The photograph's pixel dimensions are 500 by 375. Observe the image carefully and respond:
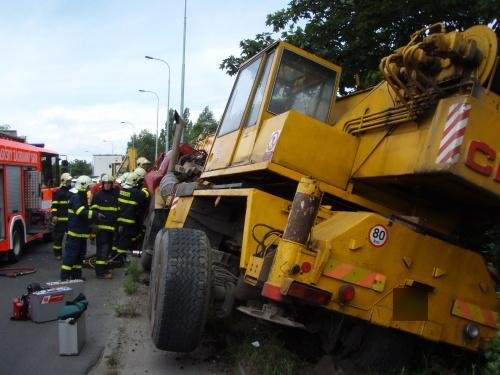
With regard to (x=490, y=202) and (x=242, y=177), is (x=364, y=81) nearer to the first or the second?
(x=242, y=177)

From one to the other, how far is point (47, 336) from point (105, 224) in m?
3.92

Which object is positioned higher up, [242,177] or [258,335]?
[242,177]

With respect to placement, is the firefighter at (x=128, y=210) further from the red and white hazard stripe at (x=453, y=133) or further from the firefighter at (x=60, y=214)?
the red and white hazard stripe at (x=453, y=133)

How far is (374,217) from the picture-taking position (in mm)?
3906

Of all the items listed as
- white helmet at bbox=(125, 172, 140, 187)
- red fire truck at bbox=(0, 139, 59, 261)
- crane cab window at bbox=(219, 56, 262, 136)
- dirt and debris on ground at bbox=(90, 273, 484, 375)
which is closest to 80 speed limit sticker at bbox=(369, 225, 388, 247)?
dirt and debris on ground at bbox=(90, 273, 484, 375)

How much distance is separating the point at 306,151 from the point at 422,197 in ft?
3.38

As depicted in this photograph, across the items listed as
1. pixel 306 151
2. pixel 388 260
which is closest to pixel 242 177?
pixel 306 151

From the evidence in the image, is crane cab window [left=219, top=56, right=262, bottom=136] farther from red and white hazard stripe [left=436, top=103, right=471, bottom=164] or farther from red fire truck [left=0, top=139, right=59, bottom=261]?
red fire truck [left=0, top=139, right=59, bottom=261]

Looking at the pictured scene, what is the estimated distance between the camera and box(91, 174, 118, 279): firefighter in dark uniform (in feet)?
Result: 31.7

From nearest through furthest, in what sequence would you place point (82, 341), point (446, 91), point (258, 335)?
point (446, 91), point (258, 335), point (82, 341)

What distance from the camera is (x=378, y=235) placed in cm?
391

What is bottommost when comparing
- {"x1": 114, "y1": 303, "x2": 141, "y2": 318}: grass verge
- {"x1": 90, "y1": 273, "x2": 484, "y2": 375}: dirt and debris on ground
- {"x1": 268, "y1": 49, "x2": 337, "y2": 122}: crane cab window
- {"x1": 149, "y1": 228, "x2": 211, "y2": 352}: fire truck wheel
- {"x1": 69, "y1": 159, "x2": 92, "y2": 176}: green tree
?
{"x1": 69, "y1": 159, "x2": 92, "y2": 176}: green tree

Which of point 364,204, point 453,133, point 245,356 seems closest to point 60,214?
point 245,356

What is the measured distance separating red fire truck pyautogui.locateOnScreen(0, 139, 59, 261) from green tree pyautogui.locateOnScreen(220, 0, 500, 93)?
5969 mm
